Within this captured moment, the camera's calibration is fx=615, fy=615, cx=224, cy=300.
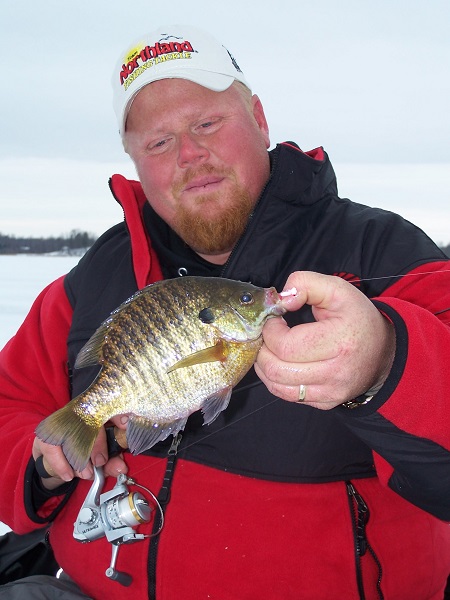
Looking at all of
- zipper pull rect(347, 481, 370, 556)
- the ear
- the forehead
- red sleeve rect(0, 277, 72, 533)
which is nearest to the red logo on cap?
the forehead

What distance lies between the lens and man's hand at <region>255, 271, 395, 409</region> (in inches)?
54.1

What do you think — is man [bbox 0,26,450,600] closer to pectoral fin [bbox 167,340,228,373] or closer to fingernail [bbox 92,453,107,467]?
fingernail [bbox 92,453,107,467]

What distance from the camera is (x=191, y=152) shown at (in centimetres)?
256

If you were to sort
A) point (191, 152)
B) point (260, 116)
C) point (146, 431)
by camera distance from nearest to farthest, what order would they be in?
point (146, 431)
point (191, 152)
point (260, 116)

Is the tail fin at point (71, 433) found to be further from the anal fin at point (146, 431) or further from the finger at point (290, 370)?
the finger at point (290, 370)

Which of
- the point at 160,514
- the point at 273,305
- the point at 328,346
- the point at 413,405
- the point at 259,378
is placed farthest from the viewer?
the point at 160,514

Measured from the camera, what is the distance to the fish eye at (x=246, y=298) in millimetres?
1749

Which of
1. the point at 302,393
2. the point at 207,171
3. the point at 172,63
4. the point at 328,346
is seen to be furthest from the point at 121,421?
the point at 172,63

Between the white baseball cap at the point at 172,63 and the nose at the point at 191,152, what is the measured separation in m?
0.27

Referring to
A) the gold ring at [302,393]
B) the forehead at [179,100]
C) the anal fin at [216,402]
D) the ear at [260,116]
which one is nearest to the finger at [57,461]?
the anal fin at [216,402]

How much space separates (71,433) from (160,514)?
1.75 ft

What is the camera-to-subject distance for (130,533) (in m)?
2.10

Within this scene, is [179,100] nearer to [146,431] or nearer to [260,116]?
[260,116]

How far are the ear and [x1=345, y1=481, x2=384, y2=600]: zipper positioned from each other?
5.45 feet
